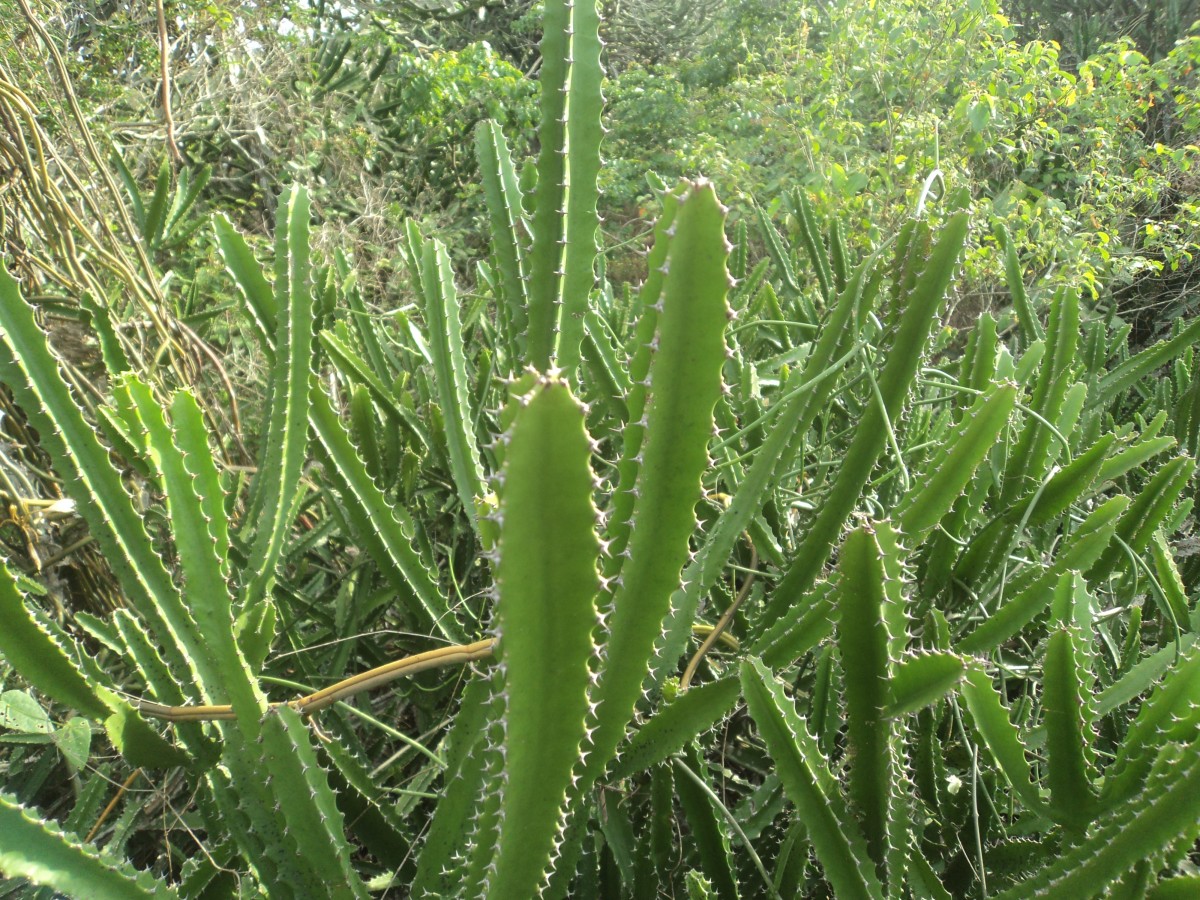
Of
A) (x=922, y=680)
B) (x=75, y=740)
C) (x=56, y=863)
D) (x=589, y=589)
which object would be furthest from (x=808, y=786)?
(x=75, y=740)

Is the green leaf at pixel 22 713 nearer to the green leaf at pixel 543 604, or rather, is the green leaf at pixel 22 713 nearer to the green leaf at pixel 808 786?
the green leaf at pixel 543 604

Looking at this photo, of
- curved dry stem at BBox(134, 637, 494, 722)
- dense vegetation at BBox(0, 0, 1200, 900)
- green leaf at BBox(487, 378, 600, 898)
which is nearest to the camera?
green leaf at BBox(487, 378, 600, 898)

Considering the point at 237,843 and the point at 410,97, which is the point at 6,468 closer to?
the point at 237,843

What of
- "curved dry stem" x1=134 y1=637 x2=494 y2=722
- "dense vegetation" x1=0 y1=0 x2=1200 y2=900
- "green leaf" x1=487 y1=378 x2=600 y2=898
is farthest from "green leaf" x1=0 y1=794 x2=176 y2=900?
"green leaf" x1=487 y1=378 x2=600 y2=898

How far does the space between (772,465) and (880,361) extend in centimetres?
37

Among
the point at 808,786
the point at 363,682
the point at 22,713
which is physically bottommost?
the point at 22,713

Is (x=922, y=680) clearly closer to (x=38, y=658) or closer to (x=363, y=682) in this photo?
(x=363, y=682)

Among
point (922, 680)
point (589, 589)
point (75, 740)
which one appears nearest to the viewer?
point (589, 589)

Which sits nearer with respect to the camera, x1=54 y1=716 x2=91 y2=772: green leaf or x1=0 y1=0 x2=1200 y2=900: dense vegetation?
x1=0 y1=0 x2=1200 y2=900: dense vegetation

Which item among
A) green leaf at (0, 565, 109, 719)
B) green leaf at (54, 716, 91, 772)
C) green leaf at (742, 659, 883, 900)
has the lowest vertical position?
green leaf at (54, 716, 91, 772)

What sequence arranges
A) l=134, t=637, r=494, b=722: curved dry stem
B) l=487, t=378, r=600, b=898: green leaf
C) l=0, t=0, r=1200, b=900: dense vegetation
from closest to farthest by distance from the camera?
l=487, t=378, r=600, b=898: green leaf, l=0, t=0, r=1200, b=900: dense vegetation, l=134, t=637, r=494, b=722: curved dry stem

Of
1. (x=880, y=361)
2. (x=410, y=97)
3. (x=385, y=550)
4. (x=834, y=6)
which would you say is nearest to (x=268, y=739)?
(x=385, y=550)

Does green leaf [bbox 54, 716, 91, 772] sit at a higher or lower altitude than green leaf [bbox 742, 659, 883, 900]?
lower

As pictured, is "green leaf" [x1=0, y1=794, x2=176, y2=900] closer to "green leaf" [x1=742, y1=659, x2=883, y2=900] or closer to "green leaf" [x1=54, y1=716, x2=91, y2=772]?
"green leaf" [x1=54, y1=716, x2=91, y2=772]
